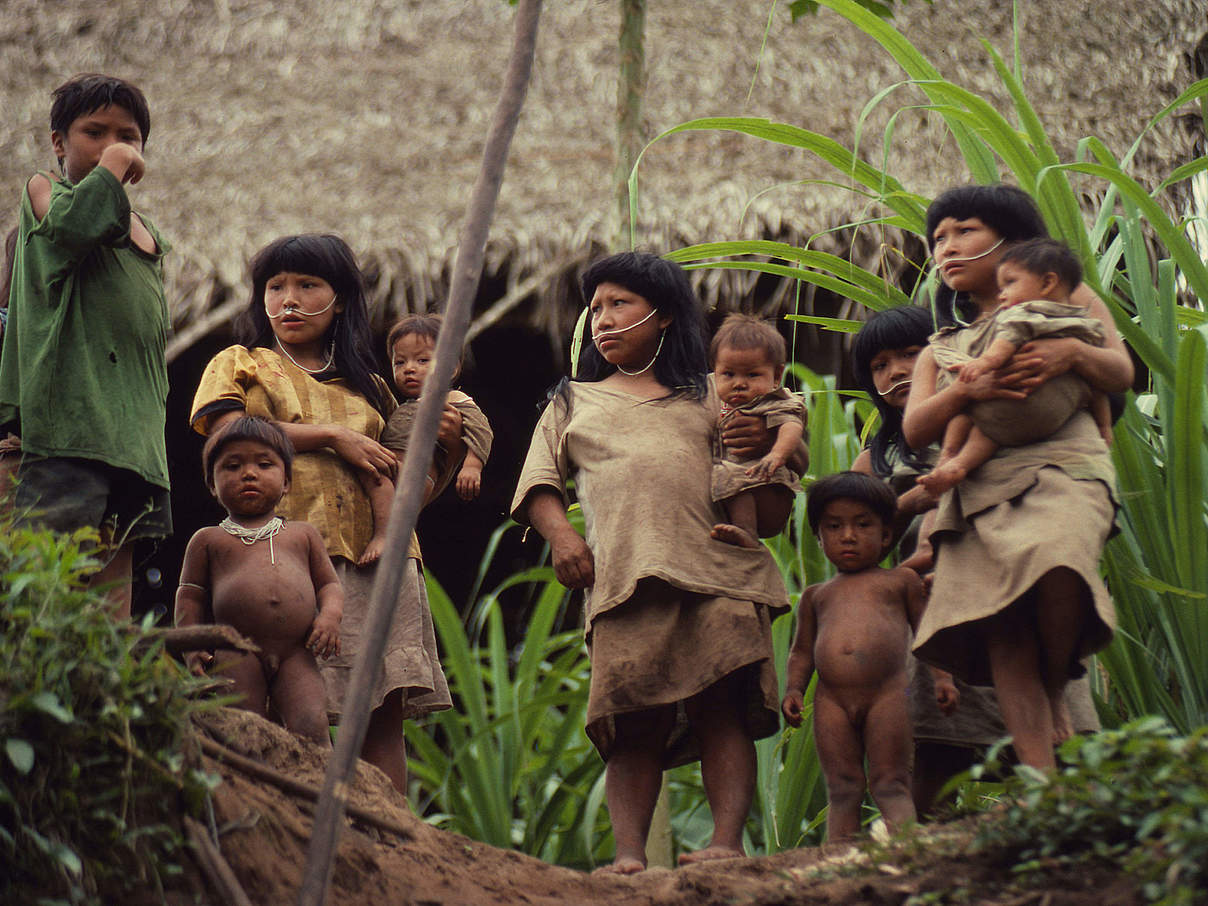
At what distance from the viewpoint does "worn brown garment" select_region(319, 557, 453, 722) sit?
118 inches

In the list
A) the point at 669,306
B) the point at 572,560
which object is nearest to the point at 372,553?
the point at 572,560

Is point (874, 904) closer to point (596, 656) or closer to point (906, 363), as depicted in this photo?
point (596, 656)

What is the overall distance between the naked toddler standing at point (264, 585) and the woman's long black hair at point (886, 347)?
45.6 inches

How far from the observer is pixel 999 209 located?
2.69 meters

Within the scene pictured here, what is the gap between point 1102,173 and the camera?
2.88m

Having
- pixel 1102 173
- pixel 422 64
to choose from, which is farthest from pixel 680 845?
pixel 422 64

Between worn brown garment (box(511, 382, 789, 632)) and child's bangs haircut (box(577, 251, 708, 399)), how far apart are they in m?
0.06

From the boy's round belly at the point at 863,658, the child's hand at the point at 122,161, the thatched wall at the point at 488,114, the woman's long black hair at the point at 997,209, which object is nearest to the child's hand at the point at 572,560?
the boy's round belly at the point at 863,658

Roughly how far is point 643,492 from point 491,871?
80cm

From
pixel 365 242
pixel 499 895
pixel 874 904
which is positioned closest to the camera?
pixel 874 904

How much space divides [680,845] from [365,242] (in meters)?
2.41

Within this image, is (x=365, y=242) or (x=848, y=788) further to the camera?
(x=365, y=242)

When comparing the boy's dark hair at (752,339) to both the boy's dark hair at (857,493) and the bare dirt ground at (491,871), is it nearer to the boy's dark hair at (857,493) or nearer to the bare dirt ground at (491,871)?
the boy's dark hair at (857,493)

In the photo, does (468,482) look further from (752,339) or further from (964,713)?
(964,713)
